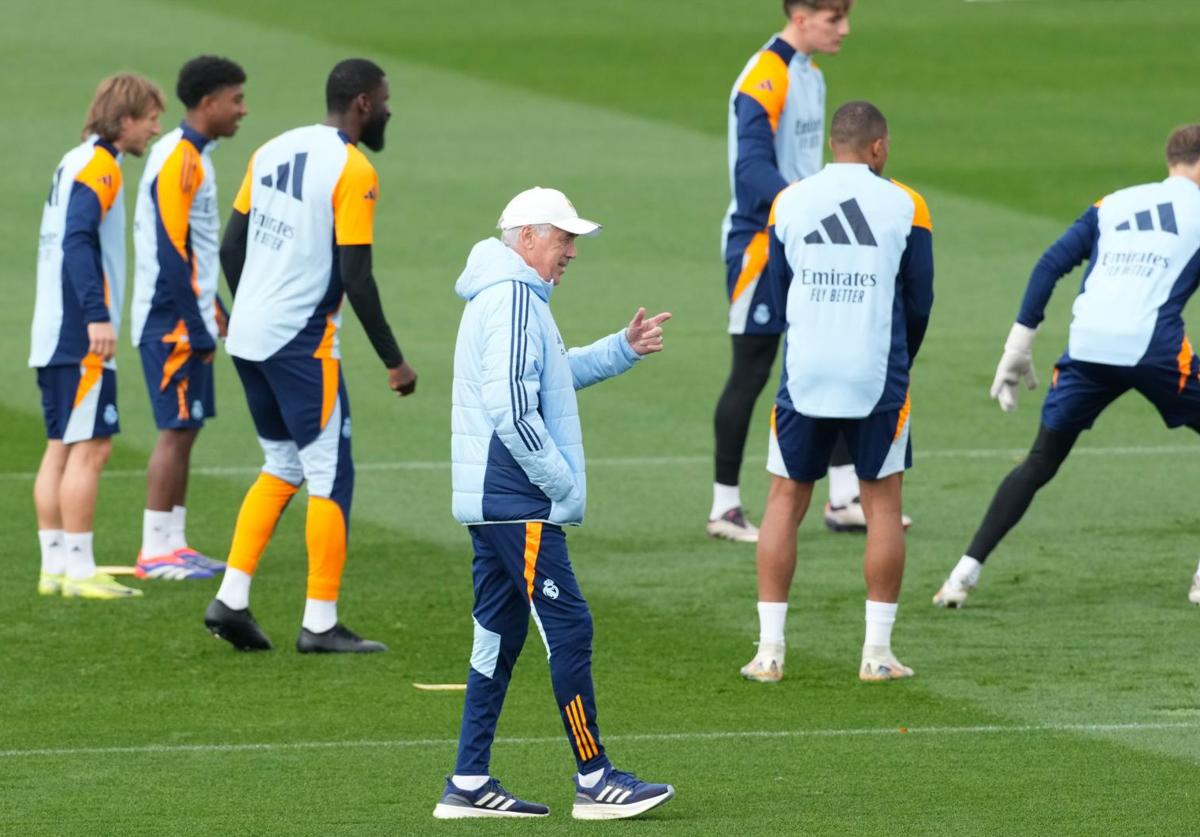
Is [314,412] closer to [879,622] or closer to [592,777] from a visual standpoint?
[879,622]

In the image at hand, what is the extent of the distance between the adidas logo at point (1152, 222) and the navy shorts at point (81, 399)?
176 inches

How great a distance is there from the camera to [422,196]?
23938 millimetres

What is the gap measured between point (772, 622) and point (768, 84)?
3.55 m

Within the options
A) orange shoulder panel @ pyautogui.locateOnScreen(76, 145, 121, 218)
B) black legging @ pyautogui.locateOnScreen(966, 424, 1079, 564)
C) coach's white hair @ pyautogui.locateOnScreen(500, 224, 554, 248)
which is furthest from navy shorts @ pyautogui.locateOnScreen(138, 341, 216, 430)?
coach's white hair @ pyautogui.locateOnScreen(500, 224, 554, 248)

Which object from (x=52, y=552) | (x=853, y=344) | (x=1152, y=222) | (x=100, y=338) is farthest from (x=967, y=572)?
(x=52, y=552)

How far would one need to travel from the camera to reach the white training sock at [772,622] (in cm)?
903

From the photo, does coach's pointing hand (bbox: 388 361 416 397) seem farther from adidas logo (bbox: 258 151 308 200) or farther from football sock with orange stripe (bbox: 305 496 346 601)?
adidas logo (bbox: 258 151 308 200)

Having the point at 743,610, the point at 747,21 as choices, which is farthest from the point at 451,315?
the point at 747,21

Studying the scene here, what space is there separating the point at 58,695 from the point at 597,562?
3183 millimetres

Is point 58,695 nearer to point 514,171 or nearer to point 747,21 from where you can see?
point 514,171

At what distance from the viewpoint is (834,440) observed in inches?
359

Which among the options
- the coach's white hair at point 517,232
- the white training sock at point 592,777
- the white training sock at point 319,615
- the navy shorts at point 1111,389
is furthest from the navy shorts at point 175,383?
the white training sock at point 592,777

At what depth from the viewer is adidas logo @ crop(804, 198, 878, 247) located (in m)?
8.80

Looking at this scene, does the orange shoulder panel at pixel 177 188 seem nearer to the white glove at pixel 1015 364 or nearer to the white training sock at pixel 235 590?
the white training sock at pixel 235 590
